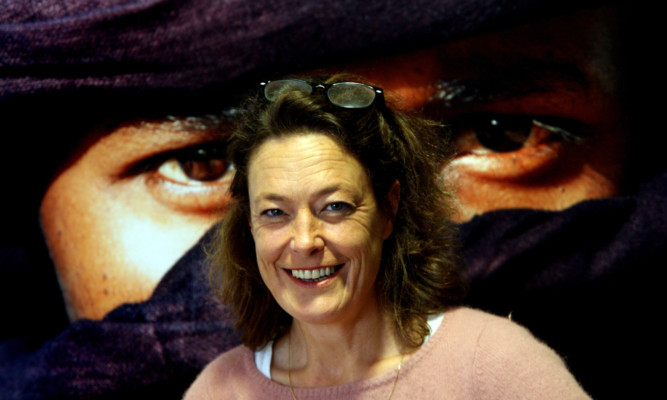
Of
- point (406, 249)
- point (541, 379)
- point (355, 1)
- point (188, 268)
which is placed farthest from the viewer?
point (188, 268)

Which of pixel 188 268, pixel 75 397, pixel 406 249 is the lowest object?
pixel 75 397

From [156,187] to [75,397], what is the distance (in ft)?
1.24

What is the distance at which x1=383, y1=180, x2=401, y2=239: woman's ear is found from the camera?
0.97 meters

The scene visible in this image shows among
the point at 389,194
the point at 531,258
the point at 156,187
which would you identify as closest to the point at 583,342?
the point at 531,258

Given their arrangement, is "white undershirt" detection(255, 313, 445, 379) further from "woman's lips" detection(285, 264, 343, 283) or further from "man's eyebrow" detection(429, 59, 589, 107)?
"man's eyebrow" detection(429, 59, 589, 107)

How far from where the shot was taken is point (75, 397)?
1.19 m

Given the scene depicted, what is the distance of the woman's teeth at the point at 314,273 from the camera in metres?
0.91

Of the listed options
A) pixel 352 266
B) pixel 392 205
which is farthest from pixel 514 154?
pixel 352 266

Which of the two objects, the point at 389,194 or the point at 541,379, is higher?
the point at 389,194

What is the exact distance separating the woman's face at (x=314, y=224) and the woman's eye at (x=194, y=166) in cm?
37

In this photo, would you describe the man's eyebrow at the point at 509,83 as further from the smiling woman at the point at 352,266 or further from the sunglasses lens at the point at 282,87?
the sunglasses lens at the point at 282,87

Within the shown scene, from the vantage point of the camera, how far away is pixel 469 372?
92cm

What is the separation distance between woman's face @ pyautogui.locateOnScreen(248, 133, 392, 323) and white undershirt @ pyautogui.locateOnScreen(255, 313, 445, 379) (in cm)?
12

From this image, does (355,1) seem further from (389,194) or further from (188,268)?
(188,268)
